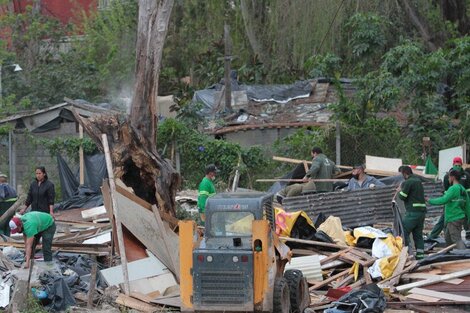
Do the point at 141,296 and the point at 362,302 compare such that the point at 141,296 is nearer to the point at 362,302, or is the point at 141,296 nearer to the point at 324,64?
the point at 362,302

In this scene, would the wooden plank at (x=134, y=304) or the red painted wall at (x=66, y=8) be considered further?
the red painted wall at (x=66, y=8)

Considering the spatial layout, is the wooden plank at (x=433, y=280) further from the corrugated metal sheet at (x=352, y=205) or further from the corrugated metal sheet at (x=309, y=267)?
the corrugated metal sheet at (x=352, y=205)

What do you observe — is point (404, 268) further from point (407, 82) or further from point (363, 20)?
point (363, 20)

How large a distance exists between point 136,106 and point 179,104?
12.9m

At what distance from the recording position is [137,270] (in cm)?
1398

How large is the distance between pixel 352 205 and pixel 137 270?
5.76 metres

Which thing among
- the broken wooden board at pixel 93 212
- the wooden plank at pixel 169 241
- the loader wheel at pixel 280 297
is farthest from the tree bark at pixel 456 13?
the loader wheel at pixel 280 297

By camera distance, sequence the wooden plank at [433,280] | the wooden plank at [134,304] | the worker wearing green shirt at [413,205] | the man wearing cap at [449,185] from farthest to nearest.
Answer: the man wearing cap at [449,185] → the worker wearing green shirt at [413,205] → the wooden plank at [433,280] → the wooden plank at [134,304]

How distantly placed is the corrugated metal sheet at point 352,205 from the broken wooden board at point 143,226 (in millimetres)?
3707

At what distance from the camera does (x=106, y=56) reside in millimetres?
39500

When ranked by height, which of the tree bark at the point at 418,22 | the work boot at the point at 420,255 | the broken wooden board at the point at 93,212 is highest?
the tree bark at the point at 418,22

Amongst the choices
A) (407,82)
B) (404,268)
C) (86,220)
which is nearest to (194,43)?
(407,82)

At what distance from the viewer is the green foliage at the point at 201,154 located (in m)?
23.2

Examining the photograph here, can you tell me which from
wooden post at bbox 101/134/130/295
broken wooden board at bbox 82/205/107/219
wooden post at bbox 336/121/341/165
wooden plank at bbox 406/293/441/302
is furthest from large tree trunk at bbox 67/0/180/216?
wooden post at bbox 336/121/341/165
